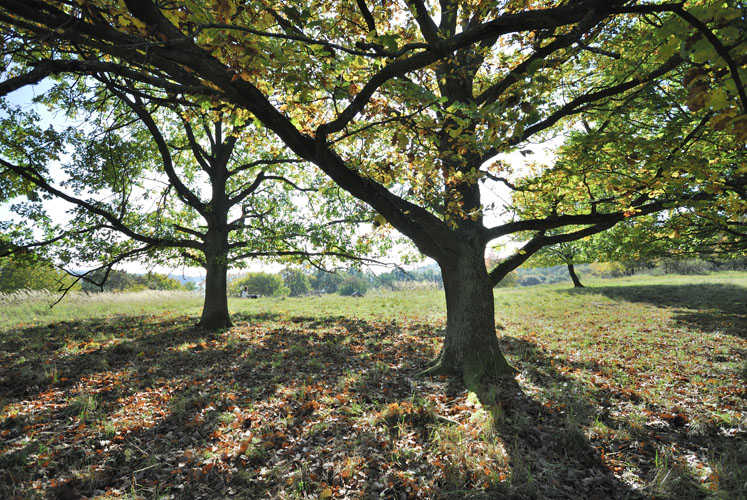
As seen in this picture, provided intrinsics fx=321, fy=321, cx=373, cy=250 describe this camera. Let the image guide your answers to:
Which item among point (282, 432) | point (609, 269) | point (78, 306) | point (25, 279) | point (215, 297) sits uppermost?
point (25, 279)

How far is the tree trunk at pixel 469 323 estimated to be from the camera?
232 inches

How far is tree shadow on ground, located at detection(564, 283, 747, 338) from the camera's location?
436 inches

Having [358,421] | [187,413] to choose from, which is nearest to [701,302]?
[358,421]

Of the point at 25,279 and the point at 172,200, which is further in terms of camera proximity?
the point at 25,279

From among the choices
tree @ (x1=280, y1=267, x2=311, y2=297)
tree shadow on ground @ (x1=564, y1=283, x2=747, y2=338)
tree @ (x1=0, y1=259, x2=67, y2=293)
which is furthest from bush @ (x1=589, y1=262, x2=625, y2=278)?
tree @ (x1=0, y1=259, x2=67, y2=293)

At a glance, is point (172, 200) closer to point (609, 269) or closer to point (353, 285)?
point (609, 269)

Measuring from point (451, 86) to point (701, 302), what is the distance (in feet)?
60.1

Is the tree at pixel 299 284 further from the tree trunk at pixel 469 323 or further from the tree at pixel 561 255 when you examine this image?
the tree trunk at pixel 469 323

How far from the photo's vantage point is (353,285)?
91.6 metres

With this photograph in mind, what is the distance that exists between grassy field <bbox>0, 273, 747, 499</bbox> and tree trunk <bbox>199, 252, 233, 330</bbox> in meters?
2.23

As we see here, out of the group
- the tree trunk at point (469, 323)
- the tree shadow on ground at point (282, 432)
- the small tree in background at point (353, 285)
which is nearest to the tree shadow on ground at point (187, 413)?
the tree shadow on ground at point (282, 432)

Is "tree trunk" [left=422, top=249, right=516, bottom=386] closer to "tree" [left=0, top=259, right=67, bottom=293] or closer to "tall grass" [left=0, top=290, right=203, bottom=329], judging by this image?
"tall grass" [left=0, top=290, right=203, bottom=329]

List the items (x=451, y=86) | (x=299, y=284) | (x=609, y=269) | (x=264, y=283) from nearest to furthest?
(x=451, y=86) < (x=609, y=269) < (x=264, y=283) < (x=299, y=284)

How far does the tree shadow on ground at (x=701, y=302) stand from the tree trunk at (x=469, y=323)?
9213 millimetres
